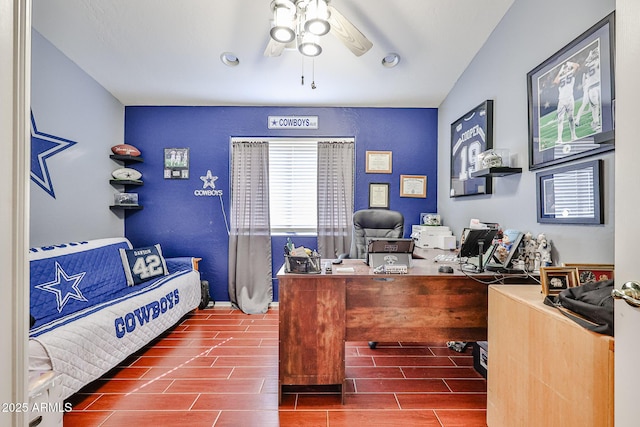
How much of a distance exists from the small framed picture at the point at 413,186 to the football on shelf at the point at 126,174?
3335 millimetres

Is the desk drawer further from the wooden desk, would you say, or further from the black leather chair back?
the black leather chair back

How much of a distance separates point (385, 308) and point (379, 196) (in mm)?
2121

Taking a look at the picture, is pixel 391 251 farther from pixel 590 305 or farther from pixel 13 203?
pixel 13 203

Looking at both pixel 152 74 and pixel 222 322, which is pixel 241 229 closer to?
pixel 222 322

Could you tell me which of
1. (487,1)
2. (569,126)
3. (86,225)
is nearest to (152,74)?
(86,225)

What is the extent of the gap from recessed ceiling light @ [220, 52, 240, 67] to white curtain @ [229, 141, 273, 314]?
1.00m

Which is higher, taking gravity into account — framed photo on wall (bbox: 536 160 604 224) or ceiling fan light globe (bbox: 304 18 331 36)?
ceiling fan light globe (bbox: 304 18 331 36)

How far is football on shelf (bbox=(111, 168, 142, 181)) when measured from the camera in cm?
358

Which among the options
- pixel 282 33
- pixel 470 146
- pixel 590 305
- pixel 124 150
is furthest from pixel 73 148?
pixel 590 305

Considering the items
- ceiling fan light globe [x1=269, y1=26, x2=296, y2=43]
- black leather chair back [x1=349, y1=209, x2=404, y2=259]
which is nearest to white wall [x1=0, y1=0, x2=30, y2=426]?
ceiling fan light globe [x1=269, y1=26, x2=296, y2=43]

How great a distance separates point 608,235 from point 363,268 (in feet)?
4.47

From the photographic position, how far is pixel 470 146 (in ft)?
9.80

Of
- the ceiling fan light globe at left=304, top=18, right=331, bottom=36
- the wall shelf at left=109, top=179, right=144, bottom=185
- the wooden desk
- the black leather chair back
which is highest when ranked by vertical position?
the ceiling fan light globe at left=304, top=18, right=331, bottom=36

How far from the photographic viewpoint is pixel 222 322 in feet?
11.1
